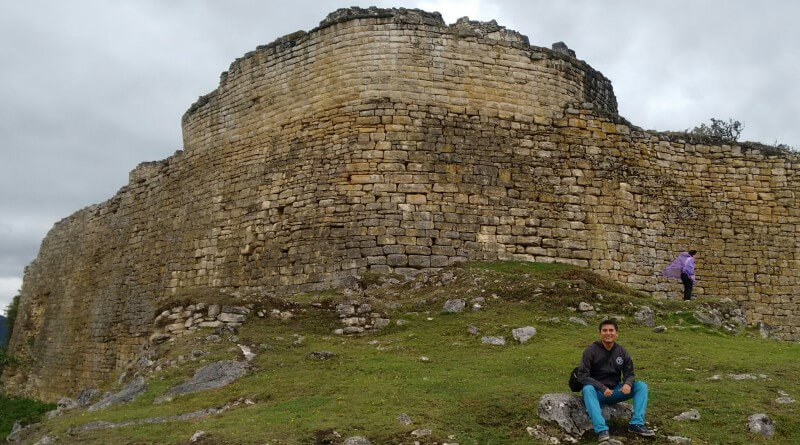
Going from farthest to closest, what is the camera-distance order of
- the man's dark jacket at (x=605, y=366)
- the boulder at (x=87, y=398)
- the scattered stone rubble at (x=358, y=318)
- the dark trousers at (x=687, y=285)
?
the dark trousers at (x=687, y=285), the scattered stone rubble at (x=358, y=318), the boulder at (x=87, y=398), the man's dark jacket at (x=605, y=366)

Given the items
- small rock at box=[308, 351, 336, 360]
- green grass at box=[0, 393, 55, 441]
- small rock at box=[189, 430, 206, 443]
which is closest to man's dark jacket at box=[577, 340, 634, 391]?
small rock at box=[189, 430, 206, 443]

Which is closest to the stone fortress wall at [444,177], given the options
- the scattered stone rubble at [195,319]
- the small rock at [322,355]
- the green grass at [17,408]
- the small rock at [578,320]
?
the scattered stone rubble at [195,319]

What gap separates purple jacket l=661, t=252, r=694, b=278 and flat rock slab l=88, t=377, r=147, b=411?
33.8 ft

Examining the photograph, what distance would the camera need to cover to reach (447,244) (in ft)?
48.1

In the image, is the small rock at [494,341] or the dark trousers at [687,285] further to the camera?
the dark trousers at [687,285]

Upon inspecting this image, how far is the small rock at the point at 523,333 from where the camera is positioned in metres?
11.0

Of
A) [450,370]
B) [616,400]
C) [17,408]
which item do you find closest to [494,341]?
[450,370]

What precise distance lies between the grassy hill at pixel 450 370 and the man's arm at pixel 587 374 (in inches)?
20.1

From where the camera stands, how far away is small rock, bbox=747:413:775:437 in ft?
23.8

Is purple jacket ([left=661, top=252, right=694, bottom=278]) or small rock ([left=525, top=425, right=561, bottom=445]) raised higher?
purple jacket ([left=661, top=252, right=694, bottom=278])

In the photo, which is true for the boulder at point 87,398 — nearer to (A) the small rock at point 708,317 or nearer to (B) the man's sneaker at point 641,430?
(B) the man's sneaker at point 641,430

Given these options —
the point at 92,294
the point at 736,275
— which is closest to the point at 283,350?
the point at 736,275

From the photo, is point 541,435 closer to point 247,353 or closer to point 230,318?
point 247,353

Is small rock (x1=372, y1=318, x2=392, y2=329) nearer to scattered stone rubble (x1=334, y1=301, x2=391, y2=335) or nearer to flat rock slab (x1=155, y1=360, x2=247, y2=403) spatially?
scattered stone rubble (x1=334, y1=301, x2=391, y2=335)
